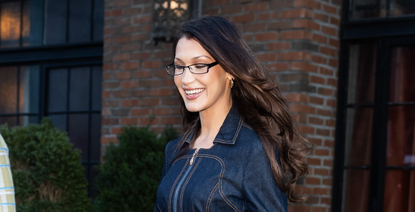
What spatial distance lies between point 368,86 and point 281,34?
0.90m

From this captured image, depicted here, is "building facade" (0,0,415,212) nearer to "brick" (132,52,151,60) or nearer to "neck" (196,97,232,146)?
"brick" (132,52,151,60)

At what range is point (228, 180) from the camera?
2045 mm

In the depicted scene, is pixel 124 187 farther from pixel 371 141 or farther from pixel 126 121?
pixel 371 141

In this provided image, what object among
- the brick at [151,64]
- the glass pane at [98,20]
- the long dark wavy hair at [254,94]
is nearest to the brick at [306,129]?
the brick at [151,64]

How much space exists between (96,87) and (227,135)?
4208 mm

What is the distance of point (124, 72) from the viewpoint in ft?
18.0

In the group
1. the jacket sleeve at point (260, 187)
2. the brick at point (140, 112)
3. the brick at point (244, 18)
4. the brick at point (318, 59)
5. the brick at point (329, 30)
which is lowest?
the jacket sleeve at point (260, 187)

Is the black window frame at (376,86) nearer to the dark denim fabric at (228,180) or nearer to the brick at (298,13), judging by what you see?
the brick at (298,13)

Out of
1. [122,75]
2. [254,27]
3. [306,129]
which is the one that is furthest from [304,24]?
[122,75]

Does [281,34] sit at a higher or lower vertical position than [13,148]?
higher

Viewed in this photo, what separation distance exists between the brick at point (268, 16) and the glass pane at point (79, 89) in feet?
7.72

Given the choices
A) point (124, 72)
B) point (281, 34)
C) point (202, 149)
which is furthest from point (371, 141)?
point (202, 149)

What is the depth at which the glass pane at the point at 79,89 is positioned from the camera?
6238 millimetres

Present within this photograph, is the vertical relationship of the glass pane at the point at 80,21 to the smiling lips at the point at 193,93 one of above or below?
above
